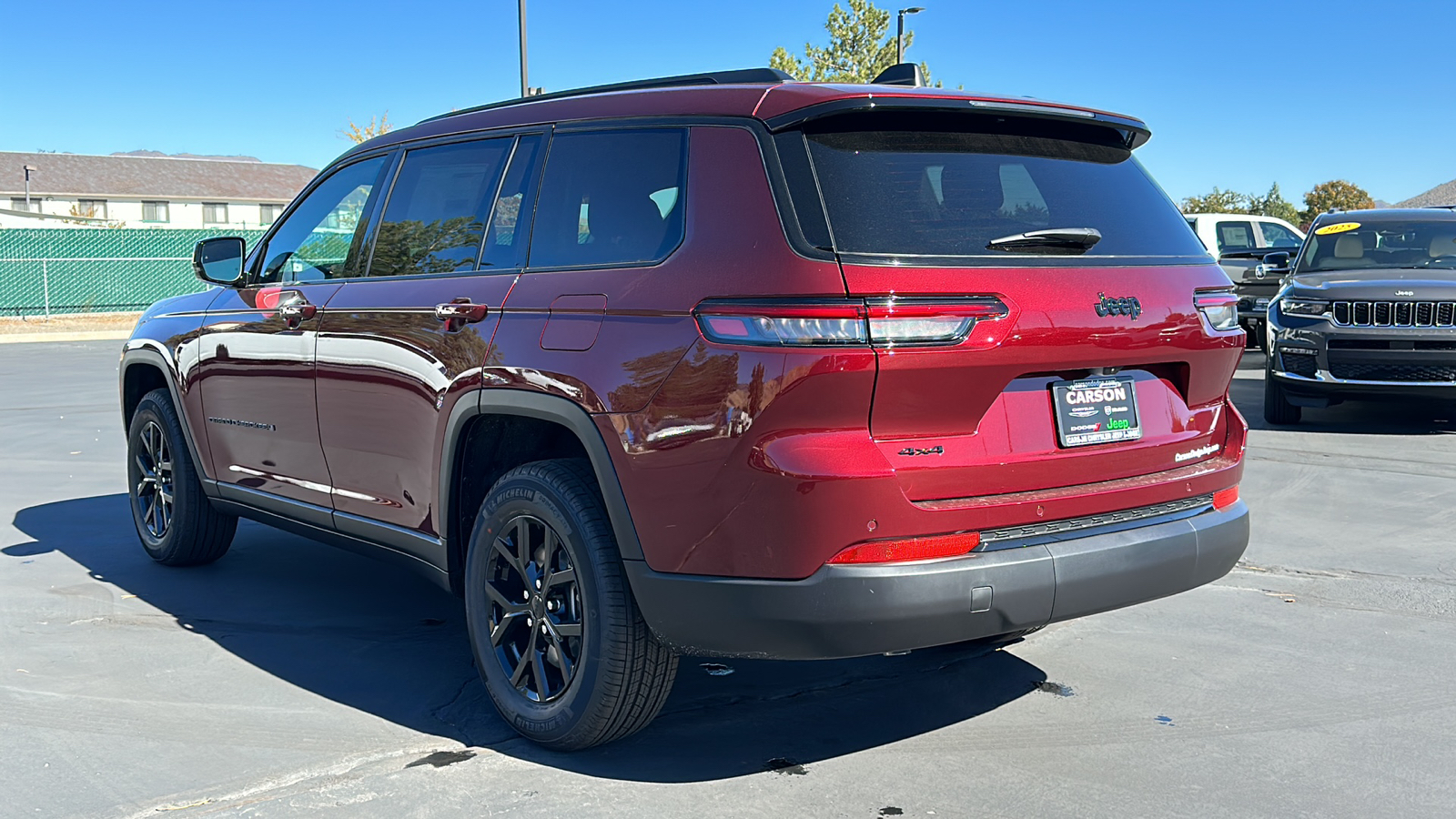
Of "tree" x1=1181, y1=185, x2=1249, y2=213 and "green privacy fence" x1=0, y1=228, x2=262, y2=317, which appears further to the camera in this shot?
"tree" x1=1181, y1=185, x2=1249, y2=213

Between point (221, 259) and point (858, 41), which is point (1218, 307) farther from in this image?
point (858, 41)

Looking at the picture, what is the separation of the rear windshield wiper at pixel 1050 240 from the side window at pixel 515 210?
4.81 ft

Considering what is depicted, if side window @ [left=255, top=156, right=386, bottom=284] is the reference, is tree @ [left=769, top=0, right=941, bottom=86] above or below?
above

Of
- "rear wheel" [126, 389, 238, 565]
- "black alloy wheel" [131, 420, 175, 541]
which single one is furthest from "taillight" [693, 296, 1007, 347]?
"black alloy wheel" [131, 420, 175, 541]

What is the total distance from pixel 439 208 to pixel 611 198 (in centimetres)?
97

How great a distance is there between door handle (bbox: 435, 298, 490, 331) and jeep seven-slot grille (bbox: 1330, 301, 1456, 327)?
27.0 feet

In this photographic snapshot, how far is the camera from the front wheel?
3594 millimetres

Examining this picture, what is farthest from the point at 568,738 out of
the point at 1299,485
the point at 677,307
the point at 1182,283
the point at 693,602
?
the point at 1299,485

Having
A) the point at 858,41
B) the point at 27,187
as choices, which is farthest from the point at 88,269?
the point at 27,187

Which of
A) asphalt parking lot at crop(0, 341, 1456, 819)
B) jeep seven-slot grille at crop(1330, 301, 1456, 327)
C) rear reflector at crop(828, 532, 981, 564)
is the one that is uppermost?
jeep seven-slot grille at crop(1330, 301, 1456, 327)

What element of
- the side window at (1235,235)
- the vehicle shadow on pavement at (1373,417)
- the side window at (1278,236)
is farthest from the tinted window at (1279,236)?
the vehicle shadow on pavement at (1373,417)

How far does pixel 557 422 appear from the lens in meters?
3.70

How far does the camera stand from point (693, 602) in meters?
3.38

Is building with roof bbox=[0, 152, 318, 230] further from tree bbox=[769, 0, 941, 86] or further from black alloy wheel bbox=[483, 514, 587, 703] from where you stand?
black alloy wheel bbox=[483, 514, 587, 703]
